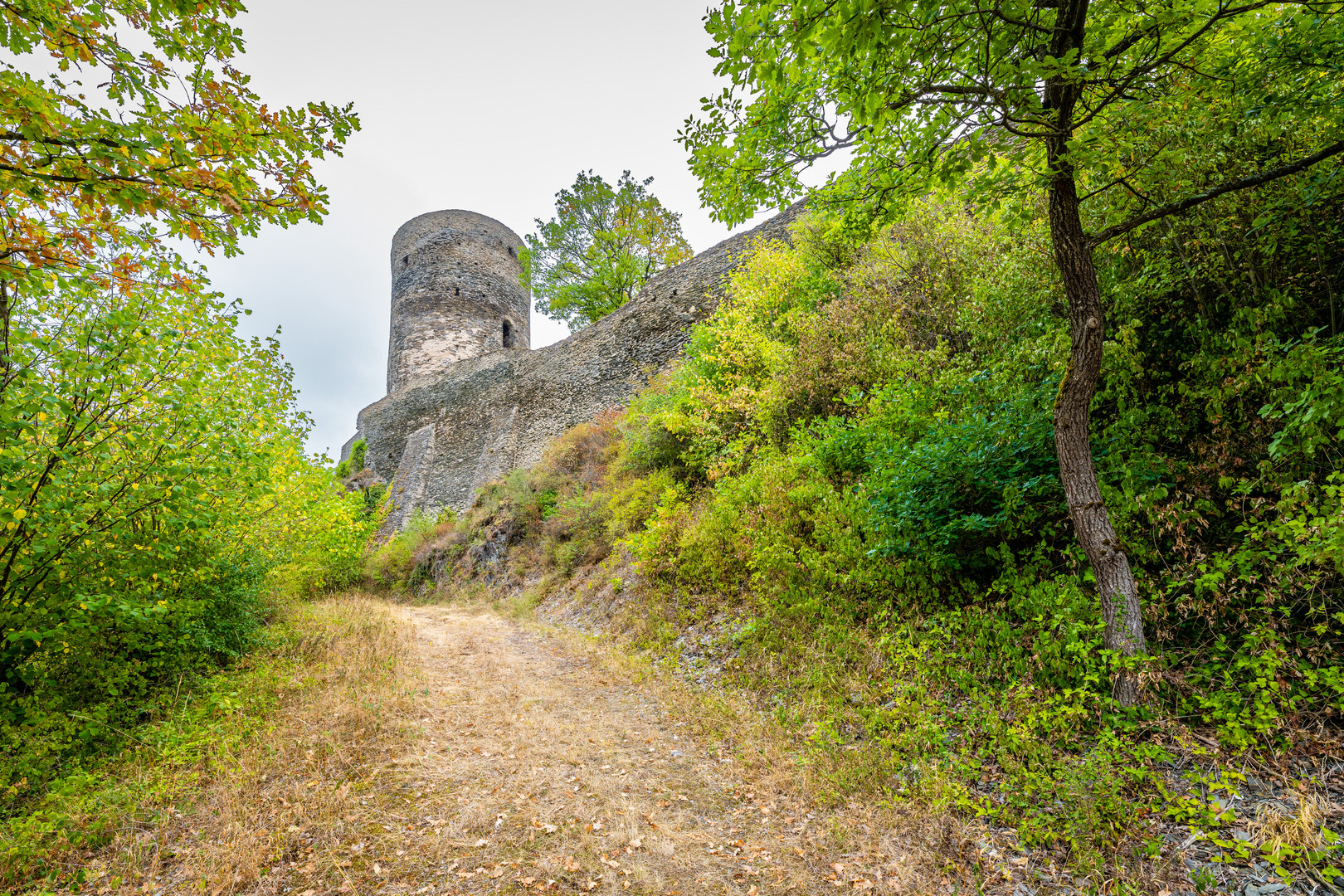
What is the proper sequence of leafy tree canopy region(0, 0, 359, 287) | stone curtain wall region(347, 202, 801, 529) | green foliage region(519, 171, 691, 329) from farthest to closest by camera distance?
green foliage region(519, 171, 691, 329) → stone curtain wall region(347, 202, 801, 529) → leafy tree canopy region(0, 0, 359, 287)

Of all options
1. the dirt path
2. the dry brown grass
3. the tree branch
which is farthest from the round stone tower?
the tree branch

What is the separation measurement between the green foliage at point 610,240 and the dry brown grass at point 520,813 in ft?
60.3

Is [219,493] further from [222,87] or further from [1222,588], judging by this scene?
[1222,588]

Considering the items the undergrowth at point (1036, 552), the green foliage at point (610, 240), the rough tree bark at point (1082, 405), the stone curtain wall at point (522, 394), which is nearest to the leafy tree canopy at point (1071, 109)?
the rough tree bark at point (1082, 405)

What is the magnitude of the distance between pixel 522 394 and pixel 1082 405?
Result: 53.9 feet

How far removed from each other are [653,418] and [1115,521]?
6.79m

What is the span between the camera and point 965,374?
17.3 feet

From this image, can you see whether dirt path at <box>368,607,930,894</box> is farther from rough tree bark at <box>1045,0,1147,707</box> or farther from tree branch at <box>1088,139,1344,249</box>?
tree branch at <box>1088,139,1344,249</box>

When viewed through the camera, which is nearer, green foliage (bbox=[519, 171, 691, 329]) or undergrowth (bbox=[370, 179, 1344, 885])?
undergrowth (bbox=[370, 179, 1344, 885])

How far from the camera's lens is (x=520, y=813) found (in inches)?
119

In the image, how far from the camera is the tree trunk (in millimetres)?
2988

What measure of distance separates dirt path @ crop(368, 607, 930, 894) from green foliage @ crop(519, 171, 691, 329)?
1841 cm

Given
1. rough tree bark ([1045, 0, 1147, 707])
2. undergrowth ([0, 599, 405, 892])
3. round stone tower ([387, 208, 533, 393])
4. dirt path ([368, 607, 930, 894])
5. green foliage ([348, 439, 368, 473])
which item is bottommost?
dirt path ([368, 607, 930, 894])

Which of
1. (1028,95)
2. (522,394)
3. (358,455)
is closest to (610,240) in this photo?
(522,394)
